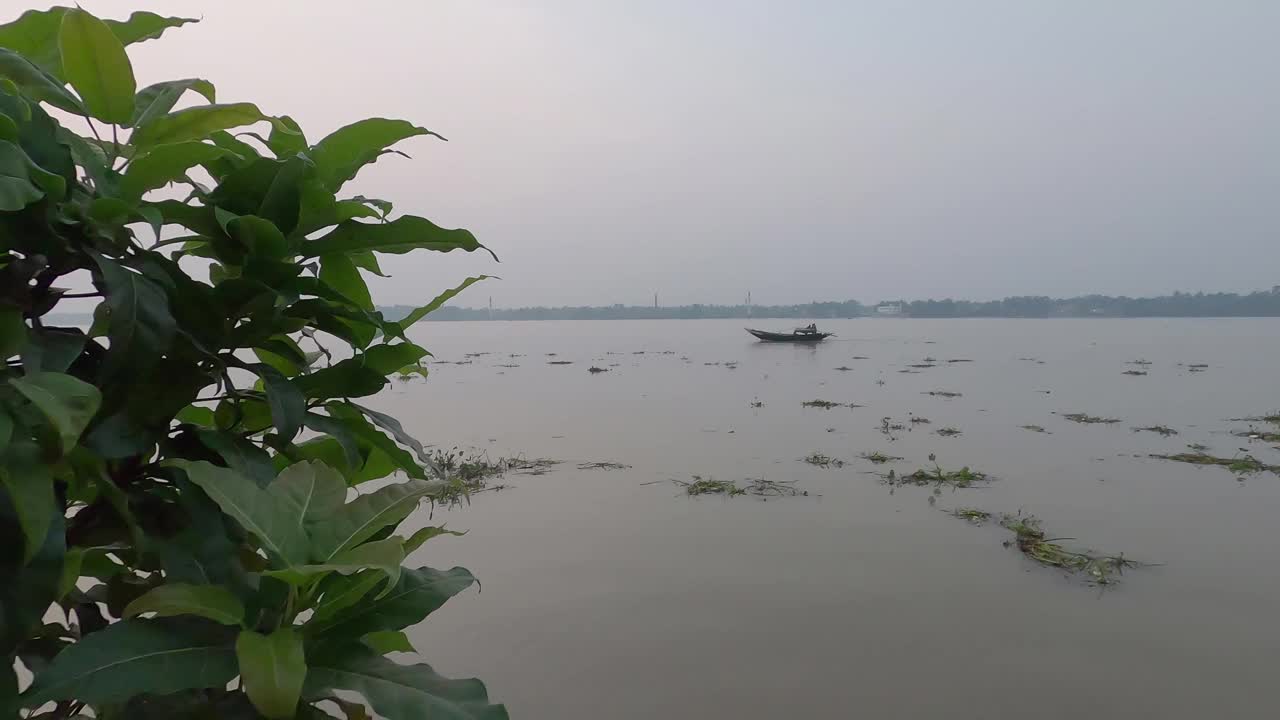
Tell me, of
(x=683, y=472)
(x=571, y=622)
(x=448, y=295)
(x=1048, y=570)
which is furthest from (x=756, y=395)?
(x=448, y=295)

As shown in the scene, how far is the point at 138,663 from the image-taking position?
0.44 metres

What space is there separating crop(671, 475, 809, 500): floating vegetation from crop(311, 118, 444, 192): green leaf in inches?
177

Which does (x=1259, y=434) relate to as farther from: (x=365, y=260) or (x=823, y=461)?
(x=365, y=260)

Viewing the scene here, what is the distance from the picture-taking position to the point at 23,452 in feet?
1.35

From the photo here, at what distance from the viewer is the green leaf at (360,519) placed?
519 mm

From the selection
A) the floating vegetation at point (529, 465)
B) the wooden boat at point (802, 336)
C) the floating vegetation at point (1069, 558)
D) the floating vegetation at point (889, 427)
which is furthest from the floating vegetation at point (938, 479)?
the wooden boat at point (802, 336)

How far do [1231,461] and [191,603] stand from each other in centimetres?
798

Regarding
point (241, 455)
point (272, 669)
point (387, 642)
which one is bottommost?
point (387, 642)

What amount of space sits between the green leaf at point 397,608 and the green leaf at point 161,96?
46 cm

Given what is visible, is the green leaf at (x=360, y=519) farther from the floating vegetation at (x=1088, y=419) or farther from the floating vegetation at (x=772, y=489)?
the floating vegetation at (x=1088, y=419)

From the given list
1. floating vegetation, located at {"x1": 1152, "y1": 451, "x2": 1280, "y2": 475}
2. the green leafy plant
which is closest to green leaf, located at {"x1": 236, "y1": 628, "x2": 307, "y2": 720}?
the green leafy plant

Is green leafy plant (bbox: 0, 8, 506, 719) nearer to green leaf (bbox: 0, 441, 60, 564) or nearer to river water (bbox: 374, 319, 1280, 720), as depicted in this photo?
green leaf (bbox: 0, 441, 60, 564)

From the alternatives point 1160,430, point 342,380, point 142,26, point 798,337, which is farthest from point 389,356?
point 798,337

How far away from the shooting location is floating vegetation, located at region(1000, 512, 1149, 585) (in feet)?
11.6
